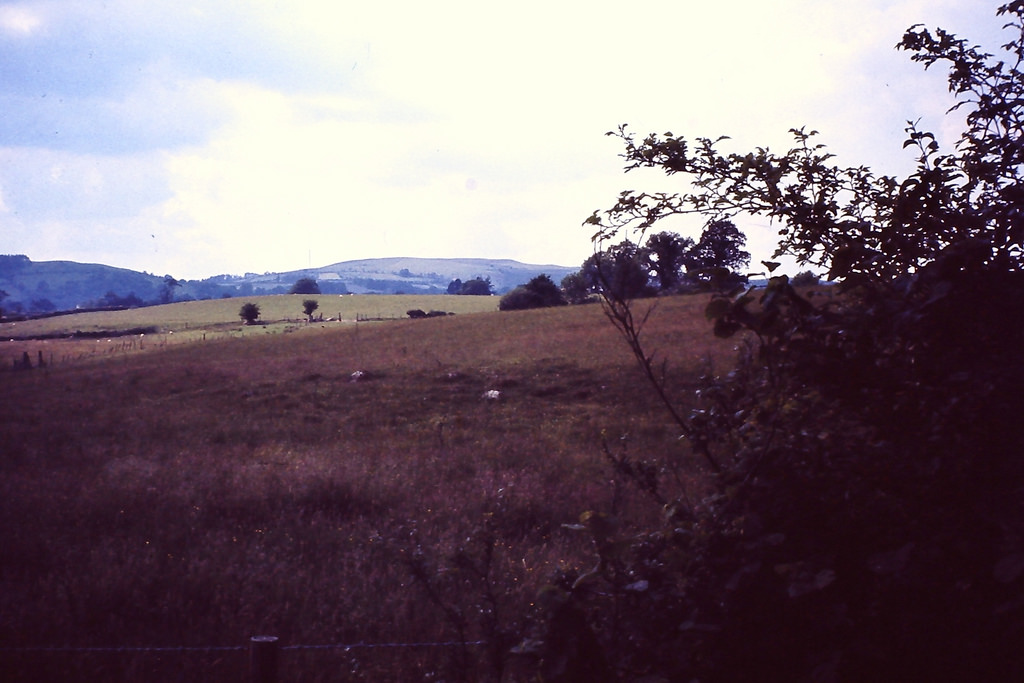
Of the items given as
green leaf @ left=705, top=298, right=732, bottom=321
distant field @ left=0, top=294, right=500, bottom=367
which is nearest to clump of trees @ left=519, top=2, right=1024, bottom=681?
green leaf @ left=705, top=298, right=732, bottom=321

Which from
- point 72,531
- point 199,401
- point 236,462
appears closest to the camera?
point 72,531

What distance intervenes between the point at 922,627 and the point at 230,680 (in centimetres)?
476

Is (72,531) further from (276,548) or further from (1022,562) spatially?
(1022,562)

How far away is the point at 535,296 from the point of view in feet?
271

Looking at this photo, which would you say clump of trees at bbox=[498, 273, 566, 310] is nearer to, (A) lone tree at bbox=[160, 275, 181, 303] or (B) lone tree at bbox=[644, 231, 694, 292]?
(B) lone tree at bbox=[644, 231, 694, 292]

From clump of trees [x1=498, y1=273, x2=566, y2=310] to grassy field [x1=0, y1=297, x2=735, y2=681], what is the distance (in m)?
56.7

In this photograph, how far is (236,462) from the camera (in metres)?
12.9

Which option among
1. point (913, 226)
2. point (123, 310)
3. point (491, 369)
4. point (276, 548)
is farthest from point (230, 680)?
point (123, 310)

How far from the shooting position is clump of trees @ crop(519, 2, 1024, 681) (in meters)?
2.37

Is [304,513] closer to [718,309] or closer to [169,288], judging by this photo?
[718,309]

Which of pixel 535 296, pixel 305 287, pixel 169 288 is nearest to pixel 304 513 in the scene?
pixel 535 296

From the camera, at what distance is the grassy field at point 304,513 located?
5586 mm

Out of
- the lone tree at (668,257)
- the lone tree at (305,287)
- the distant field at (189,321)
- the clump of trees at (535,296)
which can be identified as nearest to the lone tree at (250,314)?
the distant field at (189,321)

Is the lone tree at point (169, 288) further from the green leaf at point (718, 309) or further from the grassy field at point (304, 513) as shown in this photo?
the green leaf at point (718, 309)
